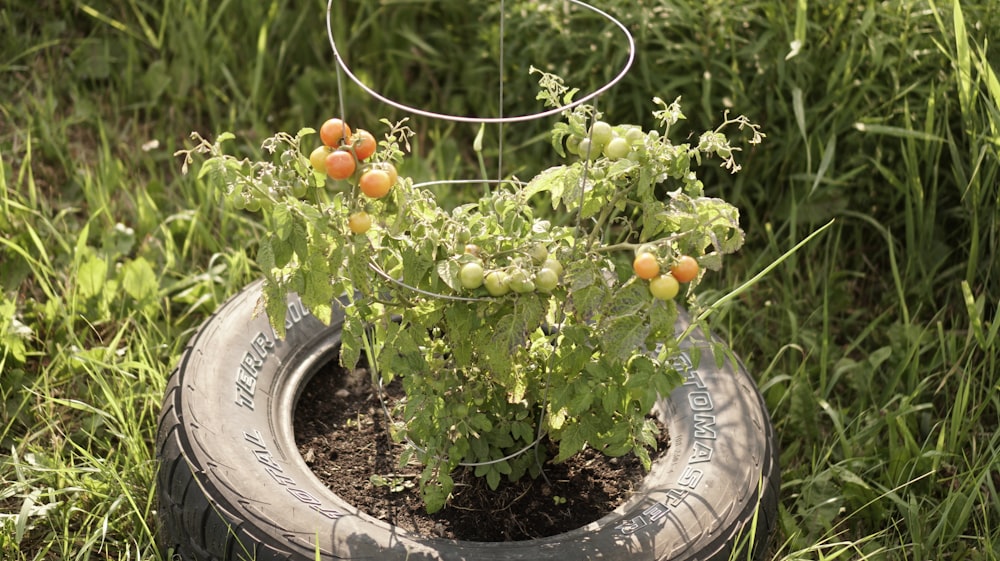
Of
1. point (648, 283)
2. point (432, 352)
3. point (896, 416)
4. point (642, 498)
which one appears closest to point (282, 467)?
point (432, 352)

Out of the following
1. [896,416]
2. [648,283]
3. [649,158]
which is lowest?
[896,416]

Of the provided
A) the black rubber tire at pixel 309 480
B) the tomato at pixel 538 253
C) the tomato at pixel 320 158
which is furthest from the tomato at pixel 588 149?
the black rubber tire at pixel 309 480

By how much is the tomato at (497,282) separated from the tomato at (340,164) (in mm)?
280

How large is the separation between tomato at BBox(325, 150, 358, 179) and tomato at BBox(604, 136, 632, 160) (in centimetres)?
42

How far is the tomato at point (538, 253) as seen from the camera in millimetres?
1781

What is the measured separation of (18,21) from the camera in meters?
3.77

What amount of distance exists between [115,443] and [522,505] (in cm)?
107

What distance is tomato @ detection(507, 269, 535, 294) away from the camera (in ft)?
5.64

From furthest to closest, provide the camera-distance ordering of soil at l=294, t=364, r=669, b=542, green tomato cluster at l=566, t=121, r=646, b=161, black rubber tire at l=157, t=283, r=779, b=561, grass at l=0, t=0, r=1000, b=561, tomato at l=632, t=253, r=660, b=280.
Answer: grass at l=0, t=0, r=1000, b=561 → soil at l=294, t=364, r=669, b=542 → black rubber tire at l=157, t=283, r=779, b=561 → green tomato cluster at l=566, t=121, r=646, b=161 → tomato at l=632, t=253, r=660, b=280

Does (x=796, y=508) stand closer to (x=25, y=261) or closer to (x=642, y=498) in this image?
(x=642, y=498)

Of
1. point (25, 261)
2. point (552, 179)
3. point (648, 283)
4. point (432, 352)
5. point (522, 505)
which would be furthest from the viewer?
point (25, 261)

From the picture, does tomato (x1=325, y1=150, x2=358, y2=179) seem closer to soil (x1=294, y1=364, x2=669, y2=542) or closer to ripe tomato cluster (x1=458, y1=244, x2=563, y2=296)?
ripe tomato cluster (x1=458, y1=244, x2=563, y2=296)

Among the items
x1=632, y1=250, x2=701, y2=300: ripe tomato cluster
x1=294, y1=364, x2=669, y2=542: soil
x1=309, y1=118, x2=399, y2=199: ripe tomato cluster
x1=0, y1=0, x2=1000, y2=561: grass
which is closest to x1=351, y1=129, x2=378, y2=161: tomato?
x1=309, y1=118, x2=399, y2=199: ripe tomato cluster

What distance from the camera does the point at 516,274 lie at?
1719mm
